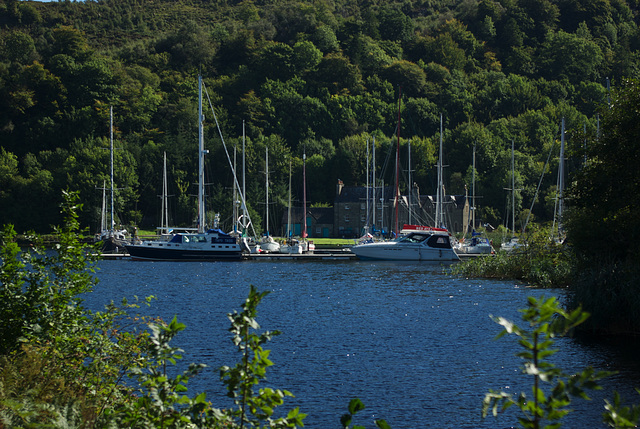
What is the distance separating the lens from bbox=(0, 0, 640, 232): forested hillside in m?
99.4

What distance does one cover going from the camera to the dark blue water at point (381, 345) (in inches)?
628

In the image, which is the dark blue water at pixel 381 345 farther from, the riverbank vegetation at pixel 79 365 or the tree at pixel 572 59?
the tree at pixel 572 59

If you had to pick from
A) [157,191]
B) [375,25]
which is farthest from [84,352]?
[375,25]

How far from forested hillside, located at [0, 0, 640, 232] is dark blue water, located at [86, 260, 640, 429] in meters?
50.7

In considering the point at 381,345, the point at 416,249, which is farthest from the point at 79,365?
the point at 416,249

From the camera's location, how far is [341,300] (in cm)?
3438

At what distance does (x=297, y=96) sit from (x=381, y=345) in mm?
104583

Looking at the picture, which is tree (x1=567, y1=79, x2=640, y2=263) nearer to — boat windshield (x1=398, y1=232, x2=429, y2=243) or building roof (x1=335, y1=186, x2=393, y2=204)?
boat windshield (x1=398, y1=232, x2=429, y2=243)

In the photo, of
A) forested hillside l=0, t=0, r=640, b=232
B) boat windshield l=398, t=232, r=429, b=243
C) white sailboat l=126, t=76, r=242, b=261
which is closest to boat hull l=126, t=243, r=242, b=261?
white sailboat l=126, t=76, r=242, b=261

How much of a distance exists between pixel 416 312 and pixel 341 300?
17.5 ft

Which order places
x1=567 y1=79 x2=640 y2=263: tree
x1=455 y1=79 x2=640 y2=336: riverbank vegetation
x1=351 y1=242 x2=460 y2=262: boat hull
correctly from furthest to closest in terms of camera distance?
x1=351 y1=242 x2=460 y2=262: boat hull
x1=567 y1=79 x2=640 y2=263: tree
x1=455 y1=79 x2=640 y2=336: riverbank vegetation

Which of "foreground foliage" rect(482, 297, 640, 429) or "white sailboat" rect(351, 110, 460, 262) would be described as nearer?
"foreground foliage" rect(482, 297, 640, 429)

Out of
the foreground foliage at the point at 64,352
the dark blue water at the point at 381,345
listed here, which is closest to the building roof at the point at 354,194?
the dark blue water at the point at 381,345

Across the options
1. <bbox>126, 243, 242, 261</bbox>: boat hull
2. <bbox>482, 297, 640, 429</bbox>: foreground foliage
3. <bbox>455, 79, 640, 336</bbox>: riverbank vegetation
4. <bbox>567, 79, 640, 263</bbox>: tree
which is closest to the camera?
<bbox>482, 297, 640, 429</bbox>: foreground foliage
